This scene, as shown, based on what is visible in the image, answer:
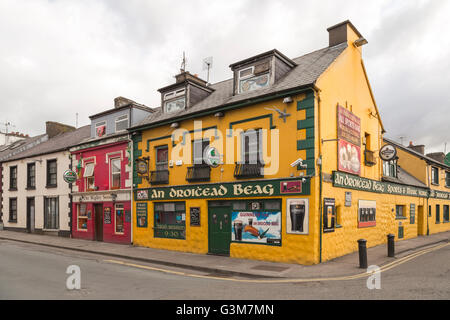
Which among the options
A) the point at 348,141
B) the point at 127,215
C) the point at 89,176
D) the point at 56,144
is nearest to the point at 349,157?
the point at 348,141

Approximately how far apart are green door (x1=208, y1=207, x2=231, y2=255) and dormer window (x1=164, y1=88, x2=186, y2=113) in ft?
19.7

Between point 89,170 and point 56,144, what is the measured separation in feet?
21.6

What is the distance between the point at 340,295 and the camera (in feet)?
25.4

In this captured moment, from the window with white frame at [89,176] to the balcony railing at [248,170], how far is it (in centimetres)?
1090

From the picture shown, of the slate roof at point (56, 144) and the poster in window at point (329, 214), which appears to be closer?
the poster in window at point (329, 214)

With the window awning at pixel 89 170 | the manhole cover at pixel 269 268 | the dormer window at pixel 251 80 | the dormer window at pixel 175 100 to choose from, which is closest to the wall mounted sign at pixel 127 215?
the window awning at pixel 89 170

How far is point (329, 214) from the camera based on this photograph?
12711 mm

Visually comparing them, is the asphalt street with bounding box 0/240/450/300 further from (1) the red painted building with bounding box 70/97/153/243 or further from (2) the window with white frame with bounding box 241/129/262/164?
(1) the red painted building with bounding box 70/97/153/243

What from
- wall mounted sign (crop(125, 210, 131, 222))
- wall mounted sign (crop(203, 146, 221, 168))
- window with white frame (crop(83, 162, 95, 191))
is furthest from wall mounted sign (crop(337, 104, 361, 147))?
window with white frame (crop(83, 162, 95, 191))

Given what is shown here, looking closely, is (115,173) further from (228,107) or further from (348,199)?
(348,199)

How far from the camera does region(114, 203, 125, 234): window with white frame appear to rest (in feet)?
61.7

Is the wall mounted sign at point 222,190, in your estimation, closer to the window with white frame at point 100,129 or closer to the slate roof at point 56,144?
the window with white frame at point 100,129

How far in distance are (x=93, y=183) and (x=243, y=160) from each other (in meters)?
11.2

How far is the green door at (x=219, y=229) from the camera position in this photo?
1413 cm
